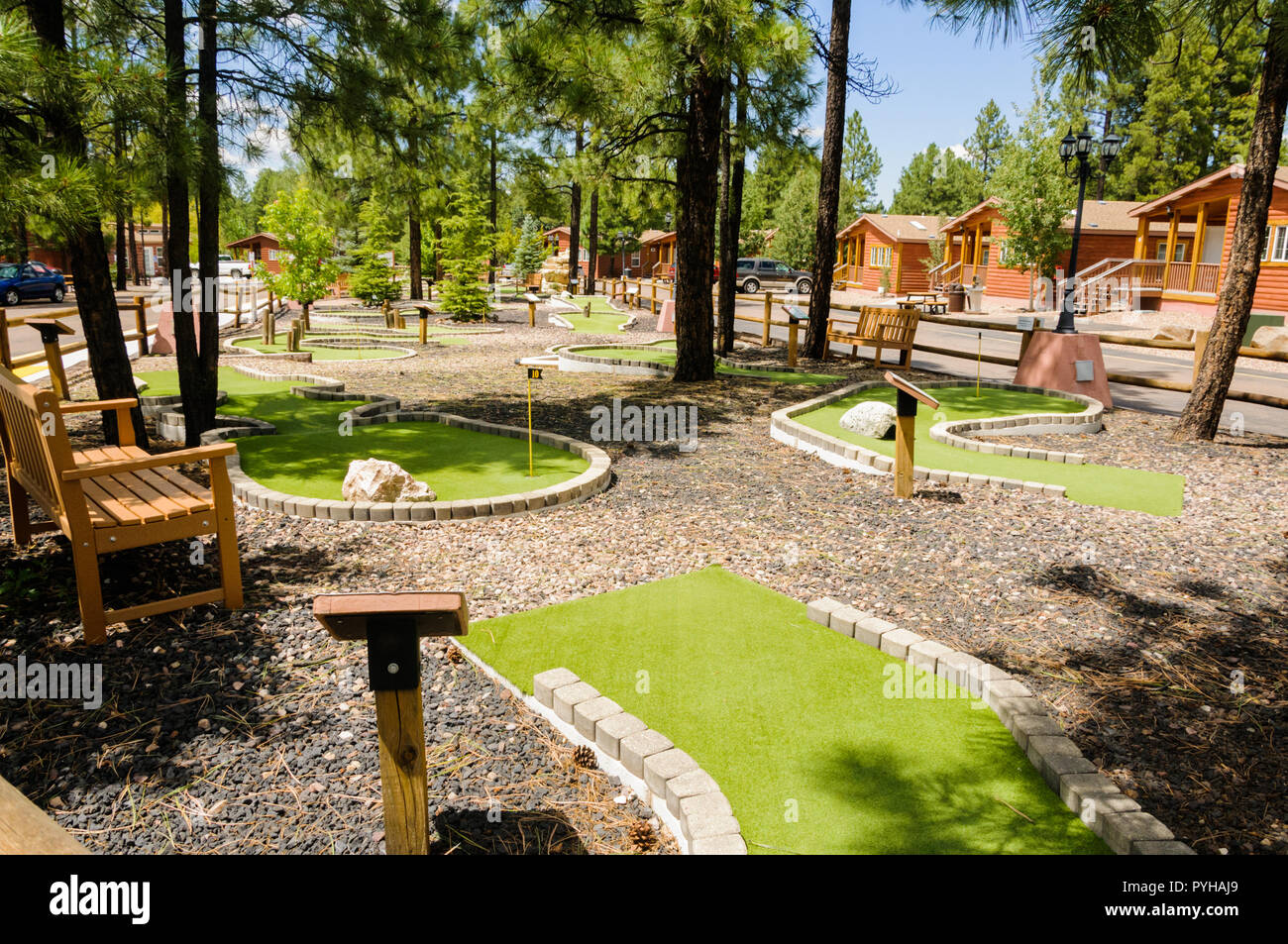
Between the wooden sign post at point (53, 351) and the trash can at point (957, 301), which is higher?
the trash can at point (957, 301)

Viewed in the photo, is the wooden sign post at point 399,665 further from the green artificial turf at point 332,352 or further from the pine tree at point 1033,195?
the pine tree at point 1033,195

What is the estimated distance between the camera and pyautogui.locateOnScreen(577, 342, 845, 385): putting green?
13.3 m

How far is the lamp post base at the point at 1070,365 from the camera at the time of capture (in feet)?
37.3

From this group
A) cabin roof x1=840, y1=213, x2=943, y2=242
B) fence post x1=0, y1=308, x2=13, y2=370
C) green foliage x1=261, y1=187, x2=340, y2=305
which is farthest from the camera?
cabin roof x1=840, y1=213, x2=943, y2=242

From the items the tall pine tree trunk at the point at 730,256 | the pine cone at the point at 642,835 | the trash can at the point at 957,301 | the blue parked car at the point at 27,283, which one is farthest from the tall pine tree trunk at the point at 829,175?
the blue parked car at the point at 27,283

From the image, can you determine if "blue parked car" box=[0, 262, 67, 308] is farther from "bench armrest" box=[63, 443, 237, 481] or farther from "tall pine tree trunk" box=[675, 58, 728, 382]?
"bench armrest" box=[63, 443, 237, 481]

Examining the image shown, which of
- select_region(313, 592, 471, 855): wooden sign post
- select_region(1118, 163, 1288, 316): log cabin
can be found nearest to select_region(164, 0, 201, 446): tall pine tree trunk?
select_region(313, 592, 471, 855): wooden sign post

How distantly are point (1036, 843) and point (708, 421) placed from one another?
7.37 metres

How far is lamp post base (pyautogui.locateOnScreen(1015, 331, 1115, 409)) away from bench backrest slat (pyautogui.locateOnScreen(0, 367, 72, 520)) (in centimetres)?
1118

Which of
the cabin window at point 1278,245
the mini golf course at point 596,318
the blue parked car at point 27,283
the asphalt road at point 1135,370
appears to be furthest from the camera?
the blue parked car at point 27,283

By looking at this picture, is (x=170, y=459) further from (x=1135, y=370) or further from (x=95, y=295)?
(x=1135, y=370)

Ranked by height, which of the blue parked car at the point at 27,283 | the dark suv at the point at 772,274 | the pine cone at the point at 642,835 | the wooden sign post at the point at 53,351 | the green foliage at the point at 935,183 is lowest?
the pine cone at the point at 642,835

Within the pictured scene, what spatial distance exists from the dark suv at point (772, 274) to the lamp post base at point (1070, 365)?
115 ft

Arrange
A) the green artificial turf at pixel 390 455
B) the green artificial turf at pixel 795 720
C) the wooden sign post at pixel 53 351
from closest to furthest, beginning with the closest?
1. the green artificial turf at pixel 795 720
2. the wooden sign post at pixel 53 351
3. the green artificial turf at pixel 390 455
